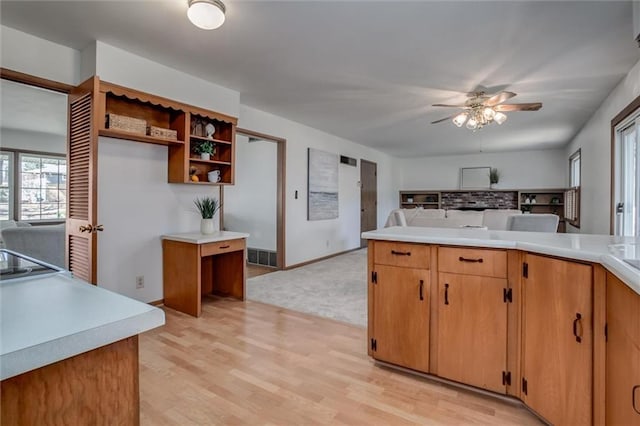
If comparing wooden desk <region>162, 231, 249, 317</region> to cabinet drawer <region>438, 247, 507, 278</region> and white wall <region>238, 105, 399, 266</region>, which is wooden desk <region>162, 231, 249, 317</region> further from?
cabinet drawer <region>438, 247, 507, 278</region>

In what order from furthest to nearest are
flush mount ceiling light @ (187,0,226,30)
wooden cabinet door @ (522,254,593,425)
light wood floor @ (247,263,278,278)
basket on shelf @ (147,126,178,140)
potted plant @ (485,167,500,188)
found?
potted plant @ (485,167,500,188) → light wood floor @ (247,263,278,278) → basket on shelf @ (147,126,178,140) → flush mount ceiling light @ (187,0,226,30) → wooden cabinet door @ (522,254,593,425)

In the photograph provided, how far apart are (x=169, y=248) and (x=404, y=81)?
2935 mm

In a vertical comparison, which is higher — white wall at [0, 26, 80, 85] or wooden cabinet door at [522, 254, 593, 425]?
white wall at [0, 26, 80, 85]

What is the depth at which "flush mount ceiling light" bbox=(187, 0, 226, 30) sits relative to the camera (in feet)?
6.44

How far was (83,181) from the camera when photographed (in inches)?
108

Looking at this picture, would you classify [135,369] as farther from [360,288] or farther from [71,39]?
[360,288]

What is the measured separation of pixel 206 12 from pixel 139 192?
188cm

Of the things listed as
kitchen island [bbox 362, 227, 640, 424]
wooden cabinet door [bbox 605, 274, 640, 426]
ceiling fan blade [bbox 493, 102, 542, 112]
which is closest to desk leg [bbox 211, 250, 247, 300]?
kitchen island [bbox 362, 227, 640, 424]

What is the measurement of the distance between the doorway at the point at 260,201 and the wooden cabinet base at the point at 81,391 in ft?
13.7

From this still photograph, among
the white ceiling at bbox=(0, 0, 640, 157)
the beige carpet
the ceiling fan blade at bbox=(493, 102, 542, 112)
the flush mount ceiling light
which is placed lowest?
the beige carpet

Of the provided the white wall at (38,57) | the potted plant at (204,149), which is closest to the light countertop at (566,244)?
the potted plant at (204,149)

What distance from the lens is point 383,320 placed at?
2111mm

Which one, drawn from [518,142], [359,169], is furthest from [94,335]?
[518,142]

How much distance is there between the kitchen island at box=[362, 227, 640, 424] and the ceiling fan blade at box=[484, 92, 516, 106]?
1.78 m
